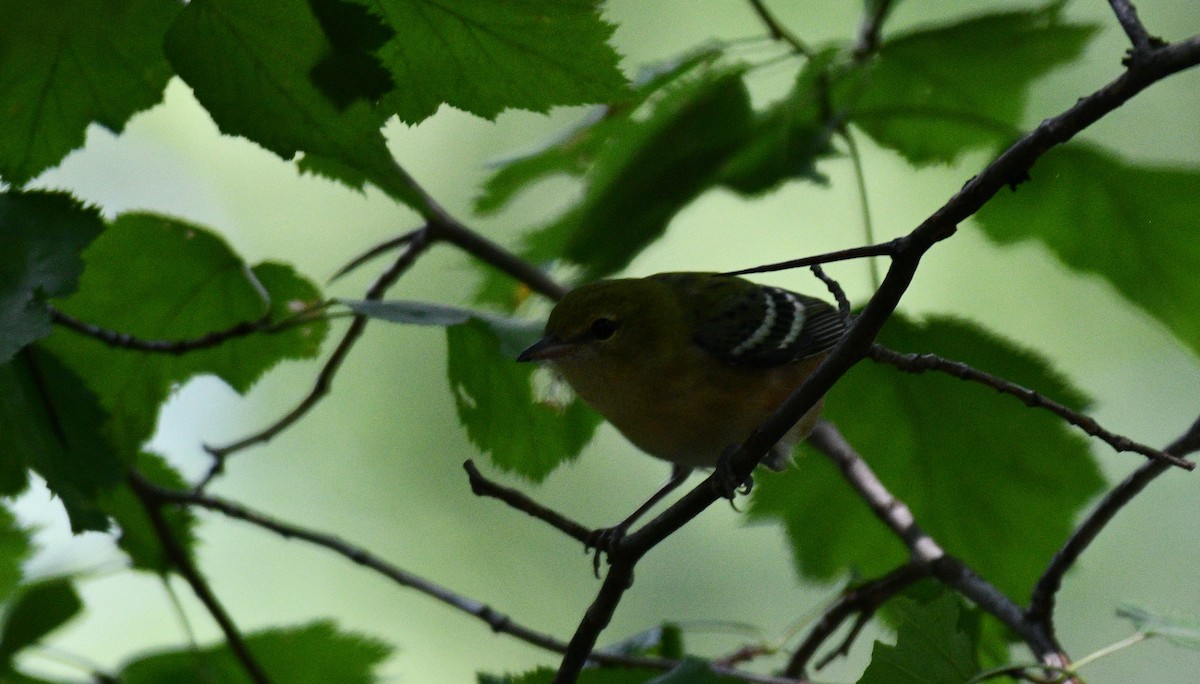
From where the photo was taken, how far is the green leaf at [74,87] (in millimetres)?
1648

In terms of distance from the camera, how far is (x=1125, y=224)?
8.50ft

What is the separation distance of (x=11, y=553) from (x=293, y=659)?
0.79 metres

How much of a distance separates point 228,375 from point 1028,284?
4.90 meters

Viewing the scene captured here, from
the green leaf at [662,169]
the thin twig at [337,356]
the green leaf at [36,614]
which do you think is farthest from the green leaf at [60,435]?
the green leaf at [662,169]

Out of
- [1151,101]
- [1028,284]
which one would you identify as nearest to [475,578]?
[1028,284]

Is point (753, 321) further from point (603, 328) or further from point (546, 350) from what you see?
point (546, 350)

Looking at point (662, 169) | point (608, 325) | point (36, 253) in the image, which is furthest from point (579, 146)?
point (36, 253)

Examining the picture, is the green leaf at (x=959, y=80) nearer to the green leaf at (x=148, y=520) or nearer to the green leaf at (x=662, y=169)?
the green leaf at (x=662, y=169)

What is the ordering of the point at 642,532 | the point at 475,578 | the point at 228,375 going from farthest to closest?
1. the point at 475,578
2. the point at 228,375
3. the point at 642,532

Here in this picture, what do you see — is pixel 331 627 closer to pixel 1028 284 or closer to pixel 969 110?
pixel 969 110

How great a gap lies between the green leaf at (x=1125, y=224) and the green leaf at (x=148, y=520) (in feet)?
7.19

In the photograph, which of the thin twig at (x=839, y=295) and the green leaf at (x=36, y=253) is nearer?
the green leaf at (x=36, y=253)

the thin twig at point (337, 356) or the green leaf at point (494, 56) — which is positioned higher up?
the thin twig at point (337, 356)

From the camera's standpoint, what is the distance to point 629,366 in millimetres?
2758
